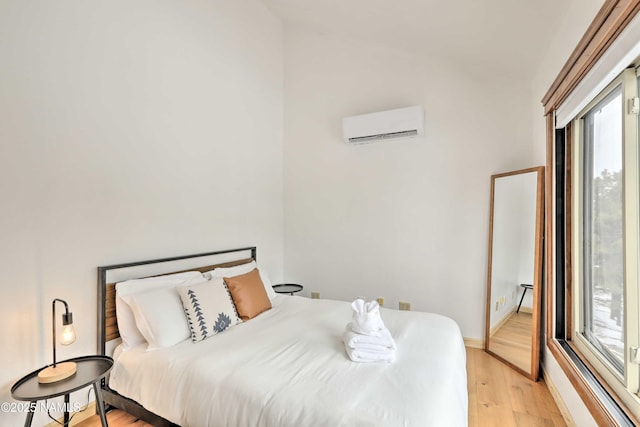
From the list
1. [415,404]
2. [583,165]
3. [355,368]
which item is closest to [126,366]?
[355,368]

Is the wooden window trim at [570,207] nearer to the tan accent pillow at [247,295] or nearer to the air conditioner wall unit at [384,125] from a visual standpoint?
the air conditioner wall unit at [384,125]

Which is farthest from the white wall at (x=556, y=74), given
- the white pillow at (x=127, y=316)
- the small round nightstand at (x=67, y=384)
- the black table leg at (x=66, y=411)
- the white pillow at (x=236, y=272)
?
the black table leg at (x=66, y=411)

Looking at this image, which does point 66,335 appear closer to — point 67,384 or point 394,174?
point 67,384

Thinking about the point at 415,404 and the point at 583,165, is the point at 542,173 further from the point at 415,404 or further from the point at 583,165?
the point at 415,404

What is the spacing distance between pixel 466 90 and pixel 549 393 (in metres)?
2.59

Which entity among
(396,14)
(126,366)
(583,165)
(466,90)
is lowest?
(126,366)

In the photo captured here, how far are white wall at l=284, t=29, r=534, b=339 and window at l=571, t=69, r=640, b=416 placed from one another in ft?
3.17

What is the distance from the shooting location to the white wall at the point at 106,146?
1.78 meters

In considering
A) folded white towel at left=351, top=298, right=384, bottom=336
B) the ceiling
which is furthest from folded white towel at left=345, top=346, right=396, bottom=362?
the ceiling

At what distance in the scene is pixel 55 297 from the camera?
1.93 metres

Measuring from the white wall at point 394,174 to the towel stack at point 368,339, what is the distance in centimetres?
171

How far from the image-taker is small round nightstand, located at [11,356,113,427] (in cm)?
154

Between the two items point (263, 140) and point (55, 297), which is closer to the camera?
point (55, 297)

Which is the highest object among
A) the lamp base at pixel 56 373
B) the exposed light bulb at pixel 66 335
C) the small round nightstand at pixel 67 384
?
the exposed light bulb at pixel 66 335
